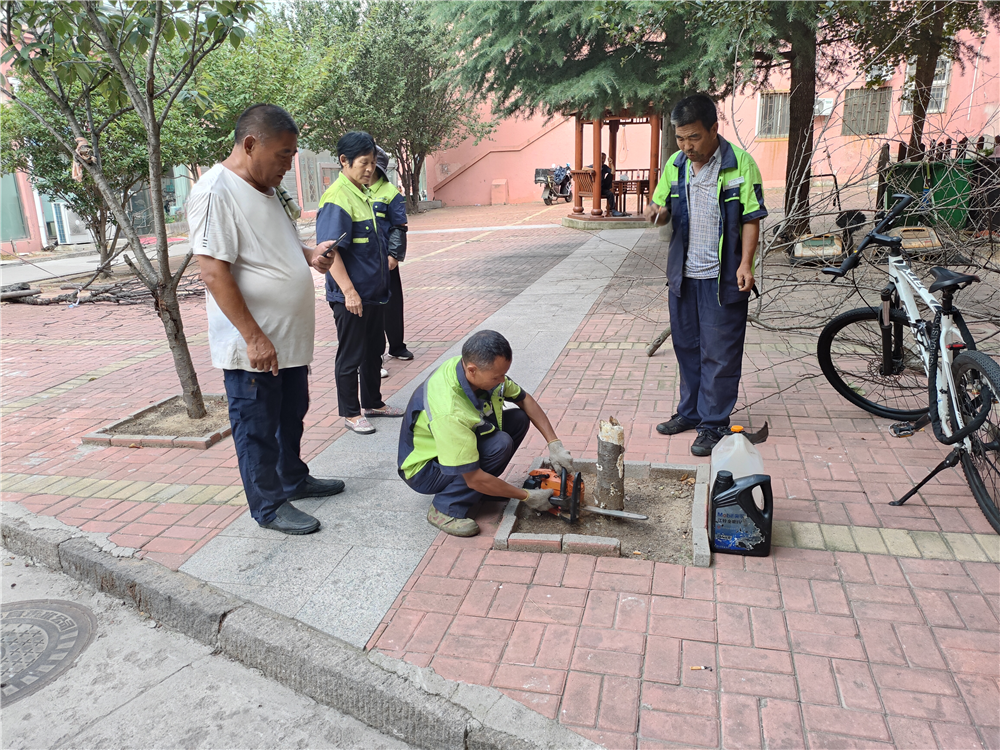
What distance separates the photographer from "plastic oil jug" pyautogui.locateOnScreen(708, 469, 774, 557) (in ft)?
9.55

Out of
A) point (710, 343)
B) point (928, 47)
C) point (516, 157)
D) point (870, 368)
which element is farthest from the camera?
point (516, 157)

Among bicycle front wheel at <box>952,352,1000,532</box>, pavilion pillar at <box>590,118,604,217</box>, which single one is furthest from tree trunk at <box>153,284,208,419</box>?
pavilion pillar at <box>590,118,604,217</box>

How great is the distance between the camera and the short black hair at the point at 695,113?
3674 millimetres

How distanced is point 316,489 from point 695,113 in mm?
2753

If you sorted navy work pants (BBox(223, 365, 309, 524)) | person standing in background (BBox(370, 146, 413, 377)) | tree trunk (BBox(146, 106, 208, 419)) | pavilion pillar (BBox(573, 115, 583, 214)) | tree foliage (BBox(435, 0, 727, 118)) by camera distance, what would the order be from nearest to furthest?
navy work pants (BBox(223, 365, 309, 524))
tree trunk (BBox(146, 106, 208, 419))
person standing in background (BBox(370, 146, 413, 377))
tree foliage (BBox(435, 0, 727, 118))
pavilion pillar (BBox(573, 115, 583, 214))

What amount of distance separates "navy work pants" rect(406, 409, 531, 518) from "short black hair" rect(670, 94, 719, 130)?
1837mm

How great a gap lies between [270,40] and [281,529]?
14696 mm

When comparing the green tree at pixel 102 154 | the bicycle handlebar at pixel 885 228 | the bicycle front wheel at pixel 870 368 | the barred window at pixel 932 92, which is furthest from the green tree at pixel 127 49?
the green tree at pixel 102 154

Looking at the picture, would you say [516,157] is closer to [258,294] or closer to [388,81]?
[388,81]

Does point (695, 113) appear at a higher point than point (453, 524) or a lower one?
higher

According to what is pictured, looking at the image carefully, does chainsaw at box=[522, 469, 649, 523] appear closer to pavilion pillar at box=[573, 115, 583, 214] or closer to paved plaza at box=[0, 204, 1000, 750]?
paved plaza at box=[0, 204, 1000, 750]

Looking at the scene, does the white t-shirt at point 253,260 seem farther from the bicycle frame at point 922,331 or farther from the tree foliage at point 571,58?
the tree foliage at point 571,58

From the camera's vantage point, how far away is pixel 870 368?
14.6 feet

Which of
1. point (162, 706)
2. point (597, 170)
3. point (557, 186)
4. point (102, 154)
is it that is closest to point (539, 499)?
point (162, 706)
